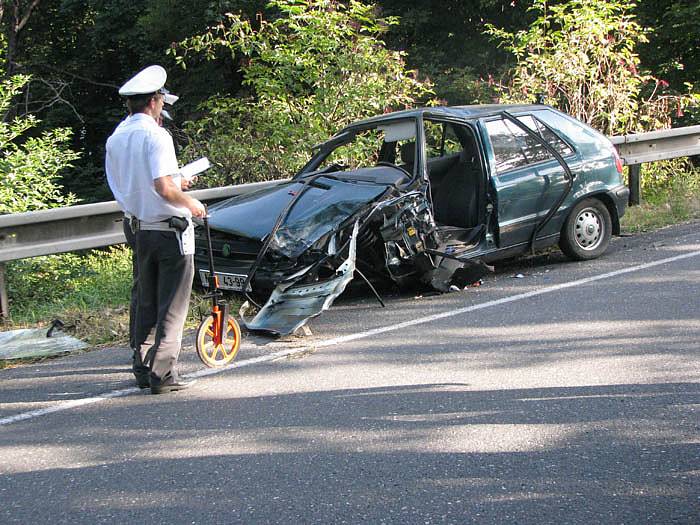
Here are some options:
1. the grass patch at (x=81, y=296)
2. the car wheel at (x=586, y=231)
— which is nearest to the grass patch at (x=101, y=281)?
the grass patch at (x=81, y=296)

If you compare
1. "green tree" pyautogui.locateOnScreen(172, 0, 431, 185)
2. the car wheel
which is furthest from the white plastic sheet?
"green tree" pyautogui.locateOnScreen(172, 0, 431, 185)

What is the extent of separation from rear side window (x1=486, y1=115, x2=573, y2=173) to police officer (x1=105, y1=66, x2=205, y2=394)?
12.4 feet

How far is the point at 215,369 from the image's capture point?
588 centimetres

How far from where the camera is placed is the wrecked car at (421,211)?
23.2ft

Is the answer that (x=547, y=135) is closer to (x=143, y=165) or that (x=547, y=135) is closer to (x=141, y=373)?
(x=143, y=165)

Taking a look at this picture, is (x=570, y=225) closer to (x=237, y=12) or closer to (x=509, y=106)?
(x=509, y=106)

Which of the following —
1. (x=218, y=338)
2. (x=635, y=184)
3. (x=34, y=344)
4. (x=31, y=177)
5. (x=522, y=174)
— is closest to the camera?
(x=218, y=338)

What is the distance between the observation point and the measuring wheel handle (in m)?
5.70

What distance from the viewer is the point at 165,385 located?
5426mm

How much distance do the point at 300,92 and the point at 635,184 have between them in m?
4.79

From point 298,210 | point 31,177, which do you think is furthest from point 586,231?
point 31,177

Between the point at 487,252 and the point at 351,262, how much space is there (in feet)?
5.35

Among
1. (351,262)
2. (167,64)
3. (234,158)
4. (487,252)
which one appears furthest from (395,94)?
(167,64)

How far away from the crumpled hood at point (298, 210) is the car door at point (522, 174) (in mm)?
1239
